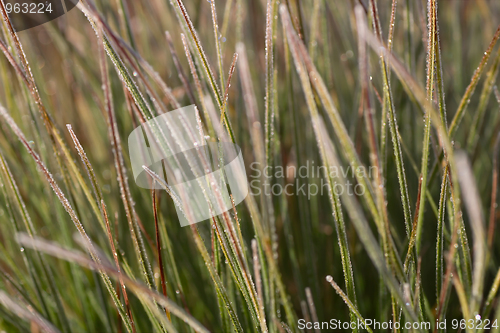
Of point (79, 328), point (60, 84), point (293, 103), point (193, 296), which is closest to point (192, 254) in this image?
point (193, 296)

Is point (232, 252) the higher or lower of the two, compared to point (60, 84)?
lower

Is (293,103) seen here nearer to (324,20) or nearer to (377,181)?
(324,20)

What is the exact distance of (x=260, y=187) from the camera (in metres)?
0.63

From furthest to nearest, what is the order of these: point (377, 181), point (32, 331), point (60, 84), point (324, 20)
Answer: point (60, 84) < point (324, 20) < point (32, 331) < point (377, 181)

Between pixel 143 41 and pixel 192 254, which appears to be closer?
pixel 192 254

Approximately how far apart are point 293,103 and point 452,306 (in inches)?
17.2

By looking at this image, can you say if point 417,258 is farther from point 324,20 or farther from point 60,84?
point 60,84

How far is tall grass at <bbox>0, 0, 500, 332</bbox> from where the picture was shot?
0.44m

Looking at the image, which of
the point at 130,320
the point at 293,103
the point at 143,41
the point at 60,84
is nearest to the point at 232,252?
the point at 130,320

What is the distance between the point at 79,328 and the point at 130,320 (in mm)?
243

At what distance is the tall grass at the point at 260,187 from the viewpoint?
1.43 feet

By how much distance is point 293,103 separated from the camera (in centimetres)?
64

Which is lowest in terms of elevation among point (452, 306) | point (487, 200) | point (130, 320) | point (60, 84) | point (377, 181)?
point (452, 306)

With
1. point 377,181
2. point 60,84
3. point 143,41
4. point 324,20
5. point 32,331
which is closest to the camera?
point 377,181
